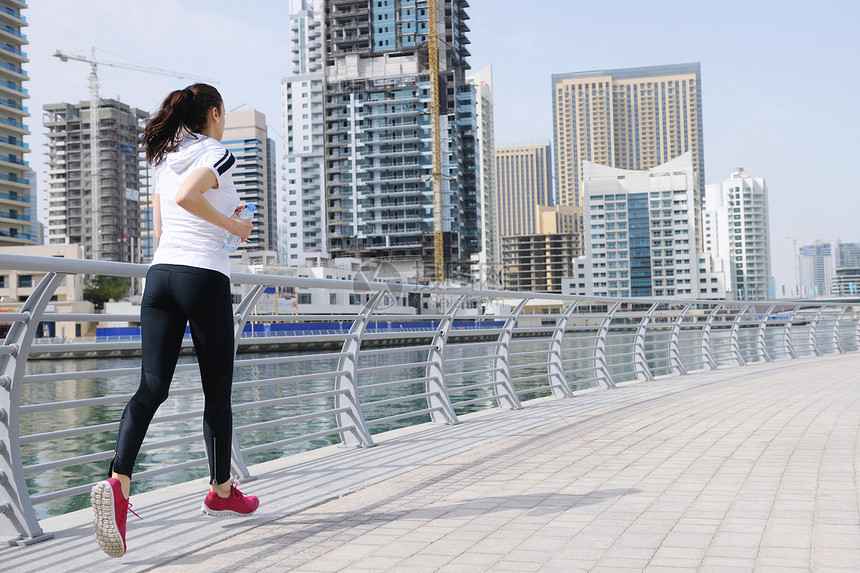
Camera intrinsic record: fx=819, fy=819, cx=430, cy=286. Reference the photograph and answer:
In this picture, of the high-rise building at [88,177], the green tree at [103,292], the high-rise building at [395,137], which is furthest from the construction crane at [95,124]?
the green tree at [103,292]

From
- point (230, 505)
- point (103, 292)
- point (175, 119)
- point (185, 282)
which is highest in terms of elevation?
point (103, 292)

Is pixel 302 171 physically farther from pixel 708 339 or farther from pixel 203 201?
pixel 203 201

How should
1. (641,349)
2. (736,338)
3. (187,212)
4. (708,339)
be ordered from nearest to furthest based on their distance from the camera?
(187,212) < (641,349) < (708,339) < (736,338)

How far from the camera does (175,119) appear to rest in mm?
3582

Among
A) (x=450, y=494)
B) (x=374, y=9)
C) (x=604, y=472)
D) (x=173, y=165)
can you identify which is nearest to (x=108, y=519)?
(x=173, y=165)

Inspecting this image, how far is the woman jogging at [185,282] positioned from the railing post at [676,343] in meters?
10.4

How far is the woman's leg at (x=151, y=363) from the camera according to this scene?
10.4 ft

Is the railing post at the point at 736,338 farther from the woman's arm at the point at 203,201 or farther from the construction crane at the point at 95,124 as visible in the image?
the construction crane at the point at 95,124

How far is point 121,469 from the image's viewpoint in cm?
316

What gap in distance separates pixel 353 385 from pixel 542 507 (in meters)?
2.62

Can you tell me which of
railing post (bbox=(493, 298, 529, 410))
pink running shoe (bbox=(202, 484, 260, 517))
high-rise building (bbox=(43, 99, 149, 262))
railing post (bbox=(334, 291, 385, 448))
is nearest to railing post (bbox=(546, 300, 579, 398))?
railing post (bbox=(493, 298, 529, 410))

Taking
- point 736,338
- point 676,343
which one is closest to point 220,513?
point 676,343

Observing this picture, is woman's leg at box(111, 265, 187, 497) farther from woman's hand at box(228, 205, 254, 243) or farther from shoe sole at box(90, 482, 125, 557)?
woman's hand at box(228, 205, 254, 243)

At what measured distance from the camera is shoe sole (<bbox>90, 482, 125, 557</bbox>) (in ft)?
9.82
